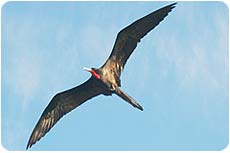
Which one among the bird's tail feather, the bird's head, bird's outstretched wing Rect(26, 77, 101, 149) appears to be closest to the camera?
the bird's tail feather

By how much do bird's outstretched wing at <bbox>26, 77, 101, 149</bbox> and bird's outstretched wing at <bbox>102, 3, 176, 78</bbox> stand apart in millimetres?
733

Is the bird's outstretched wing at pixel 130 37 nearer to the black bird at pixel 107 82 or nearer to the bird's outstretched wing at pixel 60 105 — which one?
the black bird at pixel 107 82

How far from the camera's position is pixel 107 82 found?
1476cm

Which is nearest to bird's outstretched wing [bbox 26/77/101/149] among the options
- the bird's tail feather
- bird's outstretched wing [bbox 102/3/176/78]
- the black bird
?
the black bird

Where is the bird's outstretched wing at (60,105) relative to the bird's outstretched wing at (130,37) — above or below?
below

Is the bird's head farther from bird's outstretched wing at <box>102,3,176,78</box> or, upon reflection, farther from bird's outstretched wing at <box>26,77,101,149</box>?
bird's outstretched wing at <box>26,77,101,149</box>

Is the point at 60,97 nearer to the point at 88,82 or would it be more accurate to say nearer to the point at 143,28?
the point at 88,82

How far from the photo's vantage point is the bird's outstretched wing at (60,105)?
15306 millimetres

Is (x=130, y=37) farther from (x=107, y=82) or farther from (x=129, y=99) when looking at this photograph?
(x=129, y=99)

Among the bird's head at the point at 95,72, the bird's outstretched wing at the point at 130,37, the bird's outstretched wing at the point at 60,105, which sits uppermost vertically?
the bird's outstretched wing at the point at 130,37

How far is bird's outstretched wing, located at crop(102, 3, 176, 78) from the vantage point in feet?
47.5

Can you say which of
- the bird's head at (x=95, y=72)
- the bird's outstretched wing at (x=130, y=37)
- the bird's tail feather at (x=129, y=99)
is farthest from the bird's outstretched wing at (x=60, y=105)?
the bird's tail feather at (x=129, y=99)

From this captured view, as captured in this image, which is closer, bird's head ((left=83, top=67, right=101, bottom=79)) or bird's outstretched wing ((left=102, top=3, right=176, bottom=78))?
bird's outstretched wing ((left=102, top=3, right=176, bottom=78))

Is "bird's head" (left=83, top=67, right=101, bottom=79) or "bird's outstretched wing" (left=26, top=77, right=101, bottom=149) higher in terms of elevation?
"bird's head" (left=83, top=67, right=101, bottom=79)
